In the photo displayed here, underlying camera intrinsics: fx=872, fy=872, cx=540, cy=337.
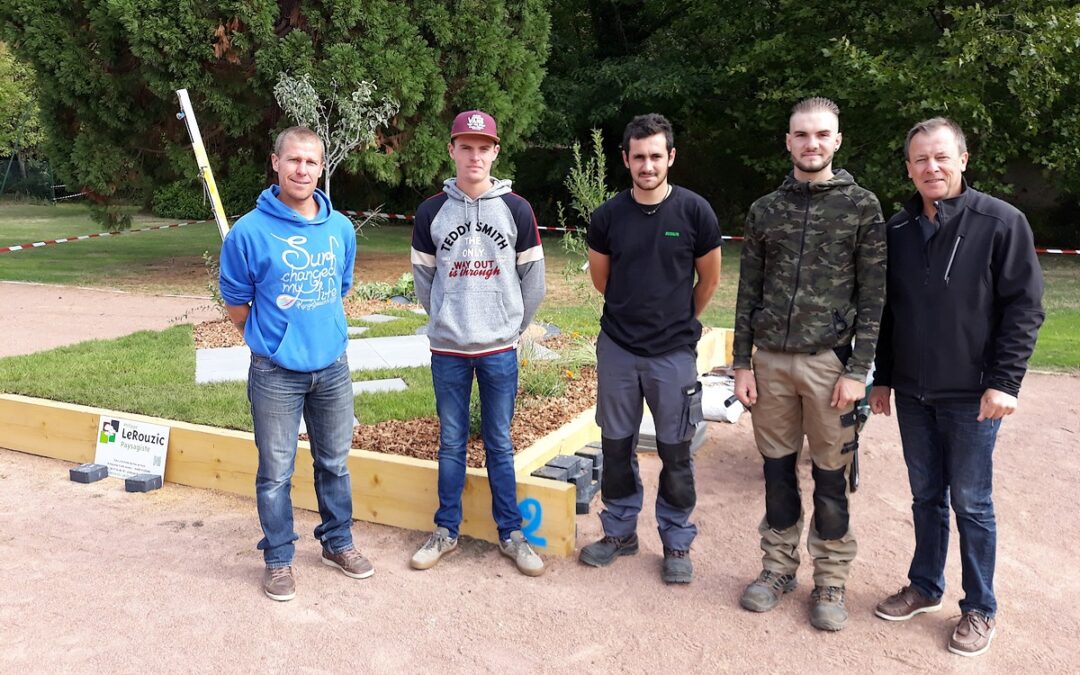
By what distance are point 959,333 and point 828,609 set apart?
3.86 ft

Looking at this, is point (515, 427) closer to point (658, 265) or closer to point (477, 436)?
point (477, 436)

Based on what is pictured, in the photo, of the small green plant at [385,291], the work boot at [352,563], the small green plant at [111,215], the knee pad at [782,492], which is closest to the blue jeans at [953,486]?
the knee pad at [782,492]

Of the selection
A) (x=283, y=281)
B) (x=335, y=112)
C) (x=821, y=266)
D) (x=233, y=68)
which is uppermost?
(x=233, y=68)

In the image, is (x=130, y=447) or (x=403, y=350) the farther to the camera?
(x=403, y=350)

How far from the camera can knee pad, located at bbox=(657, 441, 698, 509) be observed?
151 inches

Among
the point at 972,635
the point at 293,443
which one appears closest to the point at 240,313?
the point at 293,443

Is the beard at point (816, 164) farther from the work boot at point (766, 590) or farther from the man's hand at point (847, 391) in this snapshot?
the work boot at point (766, 590)

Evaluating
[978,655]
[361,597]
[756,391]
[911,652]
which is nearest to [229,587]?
[361,597]

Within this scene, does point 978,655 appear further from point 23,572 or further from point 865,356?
point 23,572

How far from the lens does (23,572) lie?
153 inches

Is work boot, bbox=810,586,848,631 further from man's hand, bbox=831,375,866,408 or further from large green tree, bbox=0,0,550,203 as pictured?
large green tree, bbox=0,0,550,203

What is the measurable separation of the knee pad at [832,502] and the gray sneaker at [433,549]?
1655mm

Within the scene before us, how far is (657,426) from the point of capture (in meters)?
3.85

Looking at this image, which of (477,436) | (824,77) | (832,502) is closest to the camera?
(832,502)
